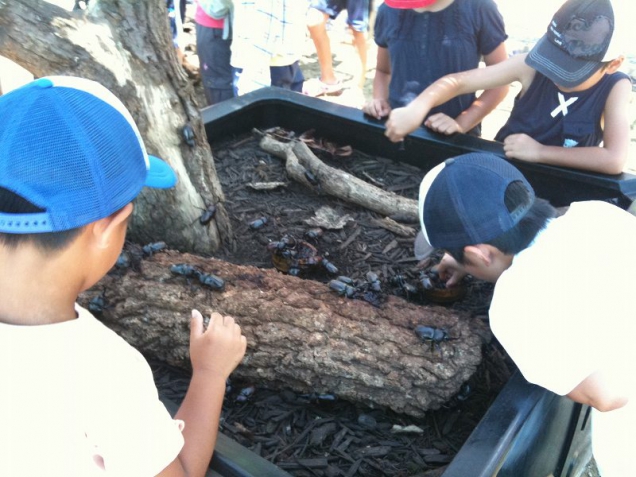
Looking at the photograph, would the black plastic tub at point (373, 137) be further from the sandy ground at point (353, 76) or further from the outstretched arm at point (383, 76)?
the sandy ground at point (353, 76)

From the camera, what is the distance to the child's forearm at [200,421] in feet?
5.04

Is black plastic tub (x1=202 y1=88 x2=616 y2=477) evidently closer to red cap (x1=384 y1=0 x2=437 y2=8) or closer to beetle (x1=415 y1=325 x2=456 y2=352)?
beetle (x1=415 y1=325 x2=456 y2=352)

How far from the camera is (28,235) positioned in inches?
46.7

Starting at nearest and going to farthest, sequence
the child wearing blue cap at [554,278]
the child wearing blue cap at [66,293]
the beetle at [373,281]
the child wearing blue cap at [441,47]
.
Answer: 1. the child wearing blue cap at [66,293]
2. the child wearing blue cap at [554,278]
3. the beetle at [373,281]
4. the child wearing blue cap at [441,47]

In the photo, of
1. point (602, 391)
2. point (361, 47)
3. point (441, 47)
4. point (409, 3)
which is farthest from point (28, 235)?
point (361, 47)

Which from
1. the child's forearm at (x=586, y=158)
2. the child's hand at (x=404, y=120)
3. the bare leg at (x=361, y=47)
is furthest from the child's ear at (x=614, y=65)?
the bare leg at (x=361, y=47)

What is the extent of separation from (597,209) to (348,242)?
1284 millimetres

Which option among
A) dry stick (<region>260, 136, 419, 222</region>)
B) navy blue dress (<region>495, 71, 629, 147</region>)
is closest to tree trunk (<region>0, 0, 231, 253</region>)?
dry stick (<region>260, 136, 419, 222</region>)

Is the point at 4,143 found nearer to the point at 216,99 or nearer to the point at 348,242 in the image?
the point at 348,242

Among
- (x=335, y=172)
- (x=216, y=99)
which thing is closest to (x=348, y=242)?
(x=335, y=172)

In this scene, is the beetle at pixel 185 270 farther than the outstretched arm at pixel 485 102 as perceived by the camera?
No

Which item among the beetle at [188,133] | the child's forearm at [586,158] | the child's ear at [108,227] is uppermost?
the child's ear at [108,227]

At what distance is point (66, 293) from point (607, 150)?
8.24 ft

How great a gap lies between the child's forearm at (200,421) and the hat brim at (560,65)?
84.4 inches
